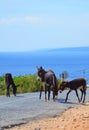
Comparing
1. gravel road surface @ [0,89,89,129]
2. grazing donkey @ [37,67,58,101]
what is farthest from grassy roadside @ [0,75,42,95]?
grazing donkey @ [37,67,58,101]

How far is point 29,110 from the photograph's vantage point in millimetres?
16797

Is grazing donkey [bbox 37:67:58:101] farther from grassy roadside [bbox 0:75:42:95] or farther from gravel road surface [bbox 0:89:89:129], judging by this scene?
grassy roadside [bbox 0:75:42:95]

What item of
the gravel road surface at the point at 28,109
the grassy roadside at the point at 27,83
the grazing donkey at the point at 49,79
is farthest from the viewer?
the grassy roadside at the point at 27,83

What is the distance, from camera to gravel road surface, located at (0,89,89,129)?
48.8ft

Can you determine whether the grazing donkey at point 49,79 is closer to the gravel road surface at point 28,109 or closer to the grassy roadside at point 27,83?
the gravel road surface at point 28,109

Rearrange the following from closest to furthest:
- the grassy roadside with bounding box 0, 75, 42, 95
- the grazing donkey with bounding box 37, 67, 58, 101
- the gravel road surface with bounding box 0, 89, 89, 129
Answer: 1. the gravel road surface with bounding box 0, 89, 89, 129
2. the grazing donkey with bounding box 37, 67, 58, 101
3. the grassy roadside with bounding box 0, 75, 42, 95

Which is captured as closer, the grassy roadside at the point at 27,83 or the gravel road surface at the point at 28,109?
the gravel road surface at the point at 28,109

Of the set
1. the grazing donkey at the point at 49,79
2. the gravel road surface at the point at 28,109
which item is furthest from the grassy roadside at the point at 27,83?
the grazing donkey at the point at 49,79

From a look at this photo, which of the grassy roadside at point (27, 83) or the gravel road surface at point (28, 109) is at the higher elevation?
the grassy roadside at point (27, 83)

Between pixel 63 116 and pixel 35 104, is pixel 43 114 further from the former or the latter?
pixel 35 104

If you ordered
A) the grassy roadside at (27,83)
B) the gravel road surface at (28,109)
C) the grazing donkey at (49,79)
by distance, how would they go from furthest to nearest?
the grassy roadside at (27,83) < the grazing donkey at (49,79) < the gravel road surface at (28,109)

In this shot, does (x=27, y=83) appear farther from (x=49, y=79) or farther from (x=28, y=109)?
(x=28, y=109)

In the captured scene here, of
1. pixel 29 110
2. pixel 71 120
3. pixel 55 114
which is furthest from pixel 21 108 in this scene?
pixel 71 120

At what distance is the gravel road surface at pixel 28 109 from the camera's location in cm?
1488
